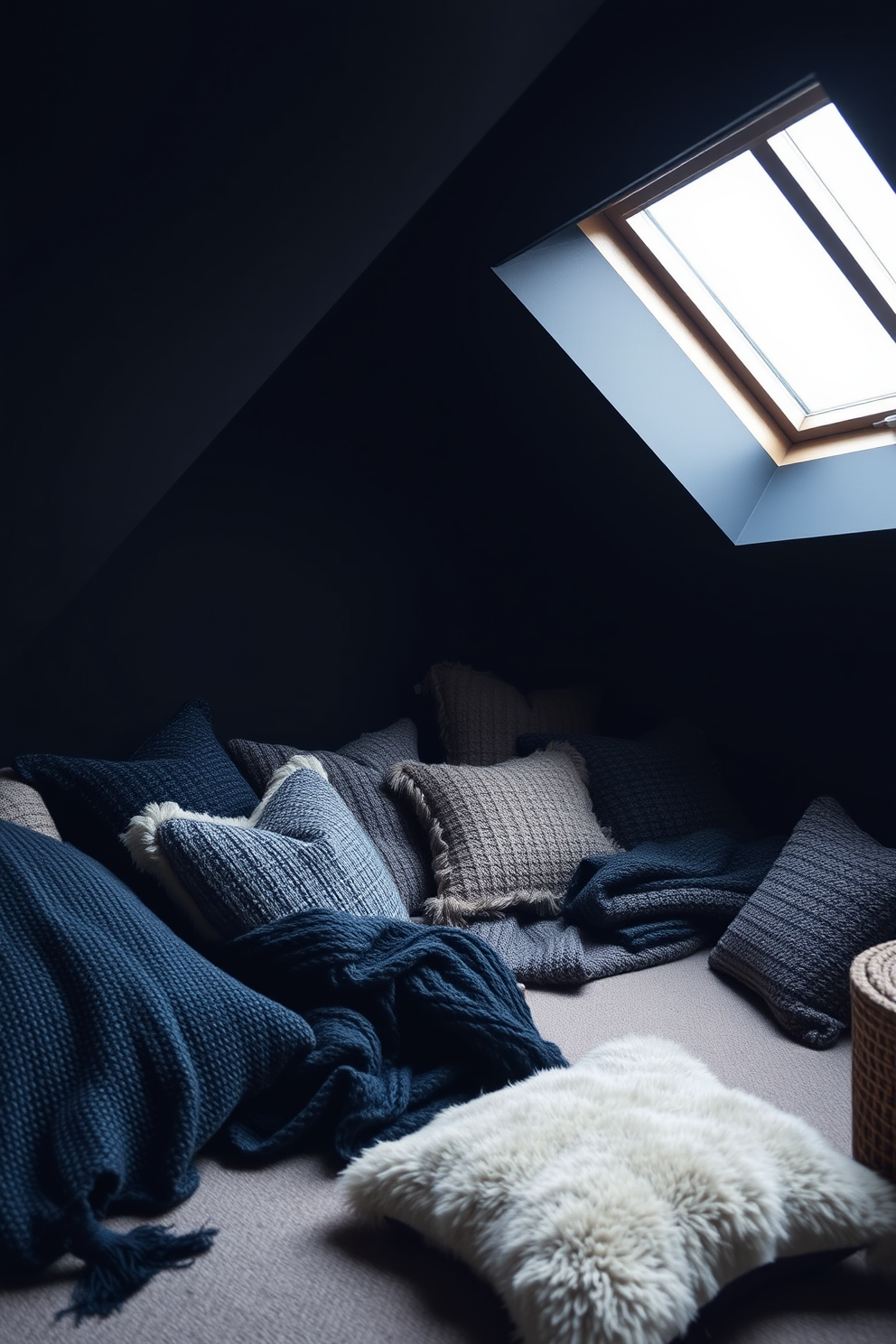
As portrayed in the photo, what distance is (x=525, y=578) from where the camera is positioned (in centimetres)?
315

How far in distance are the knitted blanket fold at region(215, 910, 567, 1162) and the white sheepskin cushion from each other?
0.50 ft

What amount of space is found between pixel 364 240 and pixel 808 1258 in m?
1.38

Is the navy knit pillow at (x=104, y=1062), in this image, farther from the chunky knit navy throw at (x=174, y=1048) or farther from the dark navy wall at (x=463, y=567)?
the dark navy wall at (x=463, y=567)

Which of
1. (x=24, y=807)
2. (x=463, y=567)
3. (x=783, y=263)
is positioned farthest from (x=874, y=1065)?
(x=463, y=567)

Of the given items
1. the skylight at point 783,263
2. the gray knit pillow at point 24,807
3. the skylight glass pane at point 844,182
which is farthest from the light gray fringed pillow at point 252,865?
the skylight glass pane at point 844,182

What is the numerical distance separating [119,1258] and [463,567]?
2.30 metres

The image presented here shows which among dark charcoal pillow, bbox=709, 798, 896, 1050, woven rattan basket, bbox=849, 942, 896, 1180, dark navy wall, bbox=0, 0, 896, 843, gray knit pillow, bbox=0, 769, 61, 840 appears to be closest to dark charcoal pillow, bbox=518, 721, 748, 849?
dark navy wall, bbox=0, 0, 896, 843

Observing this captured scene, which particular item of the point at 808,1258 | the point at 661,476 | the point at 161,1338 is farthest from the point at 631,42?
the point at 161,1338

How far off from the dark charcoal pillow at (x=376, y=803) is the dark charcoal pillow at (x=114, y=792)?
246mm

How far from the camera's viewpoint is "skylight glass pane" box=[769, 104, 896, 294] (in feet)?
6.45

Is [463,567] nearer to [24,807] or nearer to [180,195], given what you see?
[24,807]

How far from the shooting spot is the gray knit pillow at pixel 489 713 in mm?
2711

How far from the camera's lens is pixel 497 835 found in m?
2.19

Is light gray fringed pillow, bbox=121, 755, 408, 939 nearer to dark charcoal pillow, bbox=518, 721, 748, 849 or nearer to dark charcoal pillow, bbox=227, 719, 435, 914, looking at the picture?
dark charcoal pillow, bbox=227, 719, 435, 914
